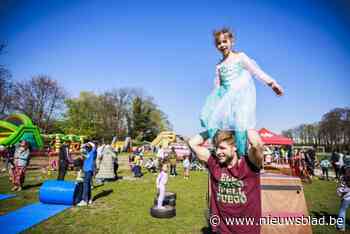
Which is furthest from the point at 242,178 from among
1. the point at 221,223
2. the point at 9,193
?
the point at 9,193

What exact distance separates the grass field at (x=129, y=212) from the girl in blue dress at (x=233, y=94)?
13.0 feet

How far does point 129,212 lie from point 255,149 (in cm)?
582

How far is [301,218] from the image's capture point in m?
4.36

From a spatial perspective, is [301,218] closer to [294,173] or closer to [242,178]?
[242,178]

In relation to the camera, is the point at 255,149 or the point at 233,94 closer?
the point at 255,149

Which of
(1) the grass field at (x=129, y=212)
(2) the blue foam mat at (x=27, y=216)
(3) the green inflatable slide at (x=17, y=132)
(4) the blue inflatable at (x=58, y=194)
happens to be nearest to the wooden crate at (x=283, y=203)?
(1) the grass field at (x=129, y=212)

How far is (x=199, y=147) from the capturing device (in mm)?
2344

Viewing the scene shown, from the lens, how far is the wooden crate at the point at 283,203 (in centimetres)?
436

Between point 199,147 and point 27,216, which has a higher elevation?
point 199,147

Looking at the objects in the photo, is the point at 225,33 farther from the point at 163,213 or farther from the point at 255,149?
the point at 163,213

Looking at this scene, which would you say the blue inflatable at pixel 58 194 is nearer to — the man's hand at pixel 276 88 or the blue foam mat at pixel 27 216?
the blue foam mat at pixel 27 216

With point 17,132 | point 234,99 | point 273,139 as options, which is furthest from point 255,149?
point 17,132

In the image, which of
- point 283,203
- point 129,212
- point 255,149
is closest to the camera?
point 255,149

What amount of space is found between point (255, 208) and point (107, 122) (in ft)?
166
